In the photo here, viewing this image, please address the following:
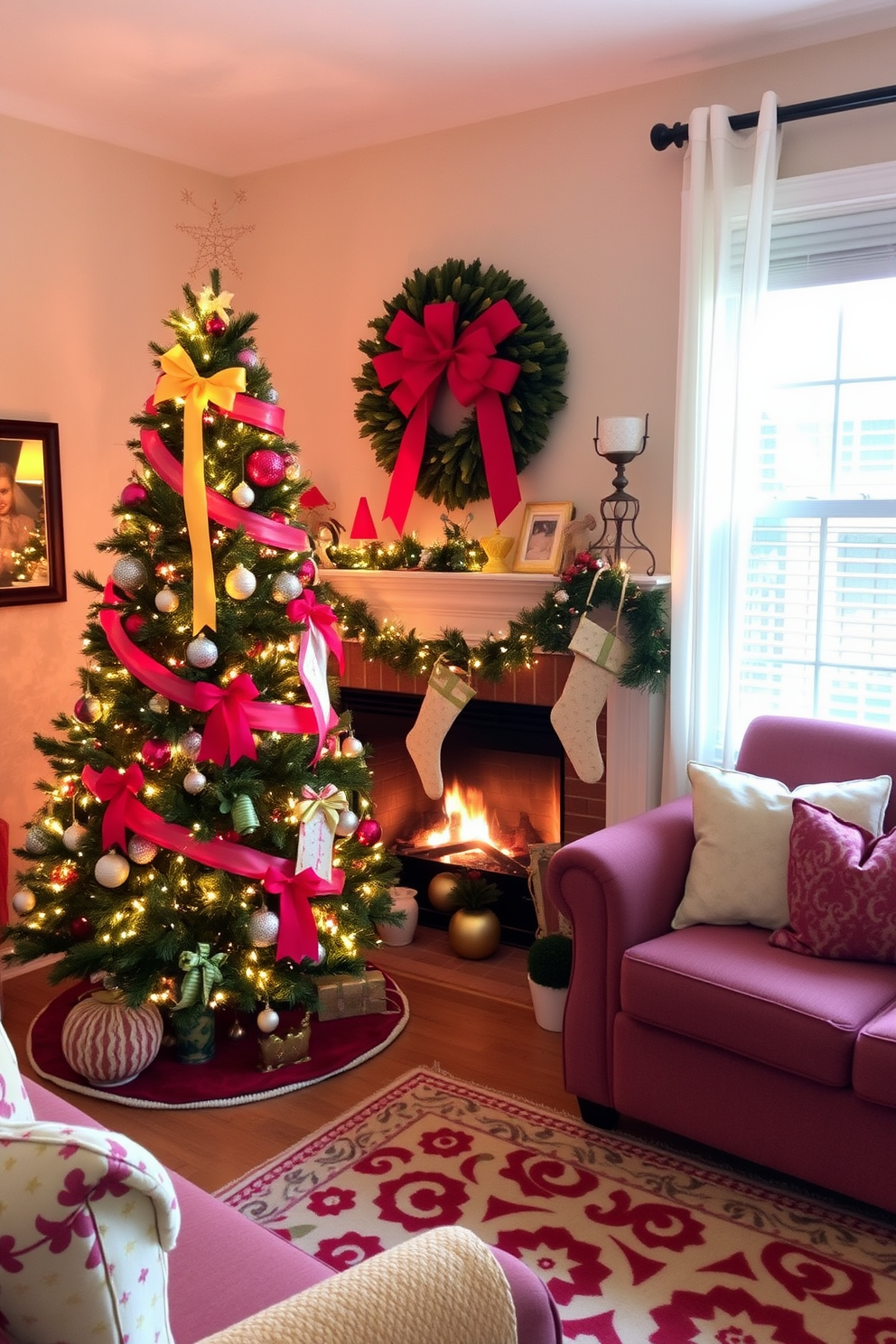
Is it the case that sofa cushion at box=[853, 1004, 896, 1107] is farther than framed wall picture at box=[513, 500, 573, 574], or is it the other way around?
framed wall picture at box=[513, 500, 573, 574]

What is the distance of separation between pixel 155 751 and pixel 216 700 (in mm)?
208

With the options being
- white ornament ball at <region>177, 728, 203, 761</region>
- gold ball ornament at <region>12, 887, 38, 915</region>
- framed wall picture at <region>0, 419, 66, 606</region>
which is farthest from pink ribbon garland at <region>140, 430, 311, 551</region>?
gold ball ornament at <region>12, 887, 38, 915</region>

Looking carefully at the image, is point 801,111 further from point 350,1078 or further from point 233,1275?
point 233,1275

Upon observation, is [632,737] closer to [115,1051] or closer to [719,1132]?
[719,1132]

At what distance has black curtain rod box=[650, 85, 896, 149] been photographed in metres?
2.81

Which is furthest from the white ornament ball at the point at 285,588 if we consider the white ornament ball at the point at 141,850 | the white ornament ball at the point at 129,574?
the white ornament ball at the point at 141,850

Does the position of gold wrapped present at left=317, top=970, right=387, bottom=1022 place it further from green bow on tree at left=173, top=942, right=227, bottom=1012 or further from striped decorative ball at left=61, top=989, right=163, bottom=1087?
striped decorative ball at left=61, top=989, right=163, bottom=1087

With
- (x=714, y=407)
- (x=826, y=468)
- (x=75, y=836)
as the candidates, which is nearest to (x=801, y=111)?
(x=714, y=407)

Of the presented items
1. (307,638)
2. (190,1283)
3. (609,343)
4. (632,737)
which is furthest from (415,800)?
(190,1283)

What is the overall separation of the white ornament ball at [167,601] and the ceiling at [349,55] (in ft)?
4.95

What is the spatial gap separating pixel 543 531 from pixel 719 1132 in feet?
6.06

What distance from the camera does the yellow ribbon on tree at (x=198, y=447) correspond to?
277 cm

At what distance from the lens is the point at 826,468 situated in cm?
315

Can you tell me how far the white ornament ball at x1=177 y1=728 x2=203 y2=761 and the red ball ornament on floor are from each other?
0.60m
